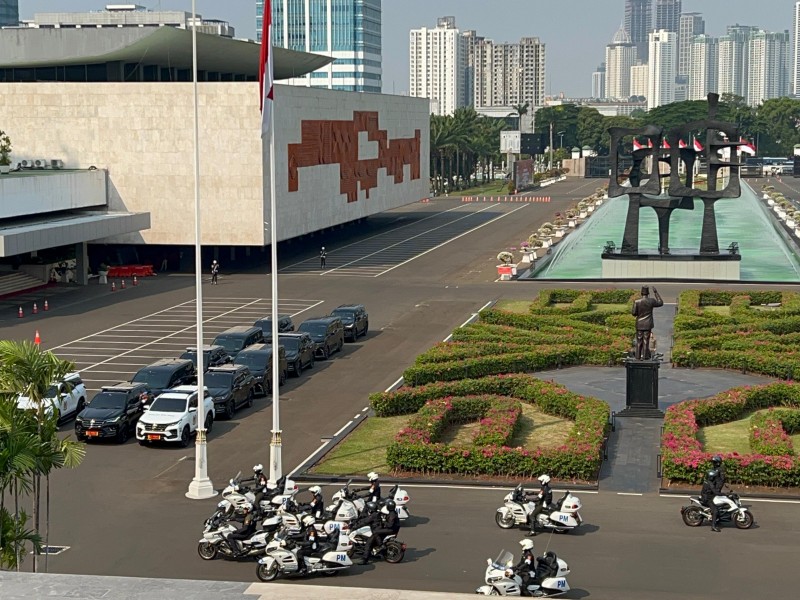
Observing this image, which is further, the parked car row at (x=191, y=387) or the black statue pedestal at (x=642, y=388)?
the black statue pedestal at (x=642, y=388)

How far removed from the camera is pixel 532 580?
24422mm

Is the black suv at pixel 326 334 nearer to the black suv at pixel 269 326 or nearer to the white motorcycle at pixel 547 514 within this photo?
the black suv at pixel 269 326

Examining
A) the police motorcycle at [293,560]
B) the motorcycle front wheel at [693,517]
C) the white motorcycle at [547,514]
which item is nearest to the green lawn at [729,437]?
the motorcycle front wheel at [693,517]

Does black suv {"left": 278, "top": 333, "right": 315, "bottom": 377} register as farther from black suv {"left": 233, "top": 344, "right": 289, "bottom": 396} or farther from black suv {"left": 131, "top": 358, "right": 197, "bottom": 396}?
black suv {"left": 131, "top": 358, "right": 197, "bottom": 396}

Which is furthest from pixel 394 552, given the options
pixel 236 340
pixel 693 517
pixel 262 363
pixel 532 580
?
pixel 236 340

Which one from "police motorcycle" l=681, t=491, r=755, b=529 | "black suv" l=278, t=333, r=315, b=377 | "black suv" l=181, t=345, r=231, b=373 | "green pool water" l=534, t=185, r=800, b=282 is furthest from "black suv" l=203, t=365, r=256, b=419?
"green pool water" l=534, t=185, r=800, b=282

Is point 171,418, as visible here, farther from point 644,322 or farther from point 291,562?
point 644,322

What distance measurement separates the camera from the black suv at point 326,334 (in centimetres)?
5234

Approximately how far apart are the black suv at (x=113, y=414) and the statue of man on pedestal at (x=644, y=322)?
15.7m

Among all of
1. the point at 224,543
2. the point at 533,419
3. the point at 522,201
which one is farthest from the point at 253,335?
the point at 522,201

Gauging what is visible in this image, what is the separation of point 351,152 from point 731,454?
6904 centimetres

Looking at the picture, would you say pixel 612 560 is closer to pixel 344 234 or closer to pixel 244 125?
pixel 244 125

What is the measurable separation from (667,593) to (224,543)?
9.12m

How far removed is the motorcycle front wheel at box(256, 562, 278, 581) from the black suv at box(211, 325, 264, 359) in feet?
78.6
